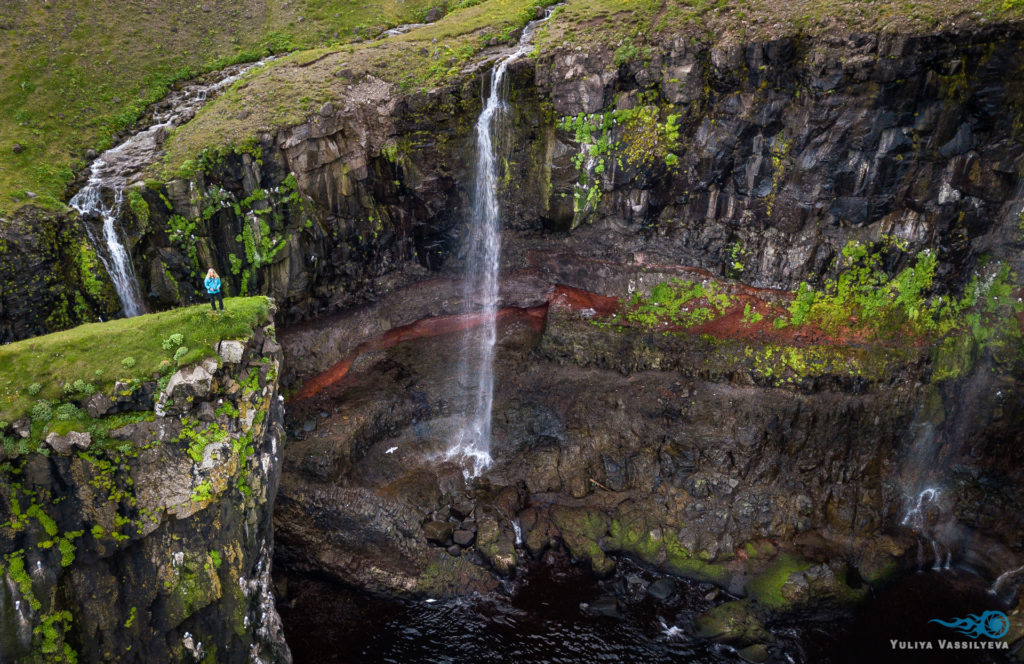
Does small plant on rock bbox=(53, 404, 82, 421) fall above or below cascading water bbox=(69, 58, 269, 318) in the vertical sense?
below

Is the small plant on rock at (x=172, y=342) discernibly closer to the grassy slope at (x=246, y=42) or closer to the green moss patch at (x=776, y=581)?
the grassy slope at (x=246, y=42)

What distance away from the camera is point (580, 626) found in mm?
24375

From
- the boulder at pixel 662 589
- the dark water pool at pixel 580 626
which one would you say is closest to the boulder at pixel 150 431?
the dark water pool at pixel 580 626

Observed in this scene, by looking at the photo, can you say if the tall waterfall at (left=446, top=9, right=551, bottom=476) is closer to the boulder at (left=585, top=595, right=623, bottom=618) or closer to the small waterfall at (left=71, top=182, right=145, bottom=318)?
the boulder at (left=585, top=595, right=623, bottom=618)

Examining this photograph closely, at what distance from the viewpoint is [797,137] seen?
26.3m

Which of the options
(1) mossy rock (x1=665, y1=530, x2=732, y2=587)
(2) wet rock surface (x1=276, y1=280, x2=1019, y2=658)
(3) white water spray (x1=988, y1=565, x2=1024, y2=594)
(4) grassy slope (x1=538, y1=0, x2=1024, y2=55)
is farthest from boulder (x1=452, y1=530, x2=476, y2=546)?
(4) grassy slope (x1=538, y1=0, x2=1024, y2=55)

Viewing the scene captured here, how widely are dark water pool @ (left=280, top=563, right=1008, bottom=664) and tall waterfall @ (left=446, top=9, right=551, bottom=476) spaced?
779 centimetres

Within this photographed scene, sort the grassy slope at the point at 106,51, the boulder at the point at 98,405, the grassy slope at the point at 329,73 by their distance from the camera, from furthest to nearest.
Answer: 1. the grassy slope at the point at 329,73
2. the grassy slope at the point at 106,51
3. the boulder at the point at 98,405

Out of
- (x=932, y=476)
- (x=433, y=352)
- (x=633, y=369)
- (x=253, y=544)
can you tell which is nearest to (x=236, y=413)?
(x=253, y=544)

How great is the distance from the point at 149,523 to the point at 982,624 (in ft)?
96.7

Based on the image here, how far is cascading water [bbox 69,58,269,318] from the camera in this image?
2417 centimetres

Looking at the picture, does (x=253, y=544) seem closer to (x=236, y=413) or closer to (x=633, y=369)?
(x=236, y=413)

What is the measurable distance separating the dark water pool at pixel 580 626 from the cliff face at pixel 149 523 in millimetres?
4448

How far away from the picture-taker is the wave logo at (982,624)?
74.4 feet
